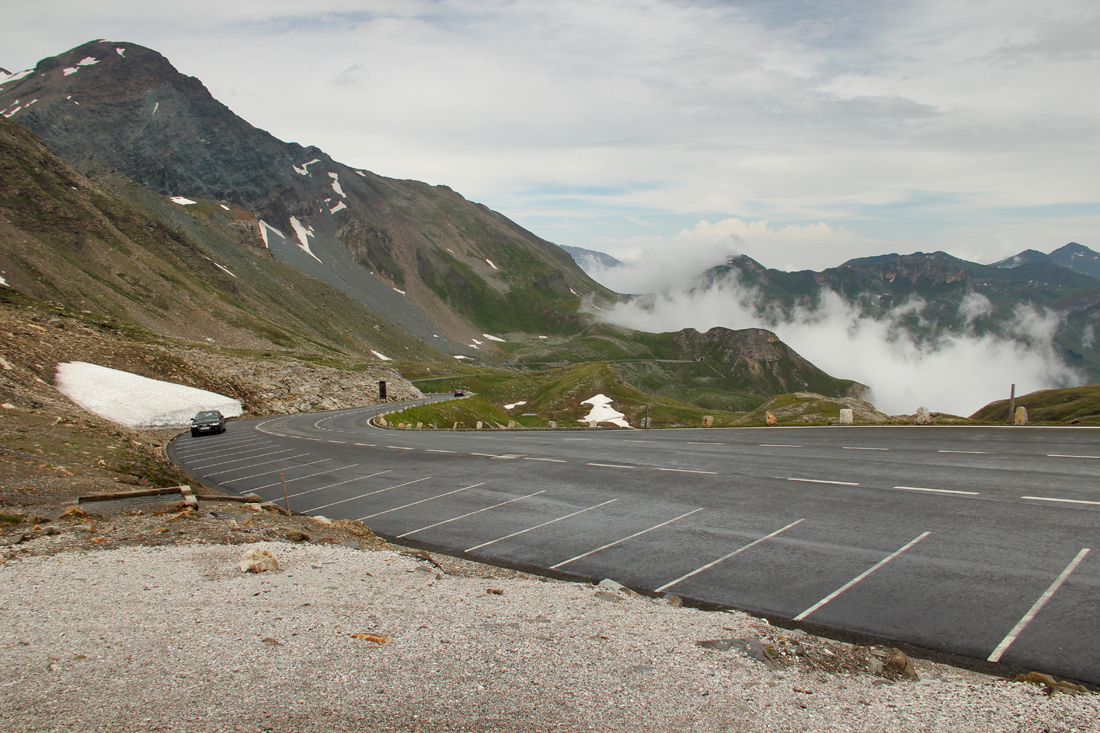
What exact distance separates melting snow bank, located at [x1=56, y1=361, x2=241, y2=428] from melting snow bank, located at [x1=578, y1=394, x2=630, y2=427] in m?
71.7

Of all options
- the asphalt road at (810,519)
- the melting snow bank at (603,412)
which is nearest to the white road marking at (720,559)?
the asphalt road at (810,519)

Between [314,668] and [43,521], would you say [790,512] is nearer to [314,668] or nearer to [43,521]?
[314,668]

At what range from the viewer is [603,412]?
12462 centimetres

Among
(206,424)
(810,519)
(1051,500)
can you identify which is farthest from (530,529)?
(206,424)

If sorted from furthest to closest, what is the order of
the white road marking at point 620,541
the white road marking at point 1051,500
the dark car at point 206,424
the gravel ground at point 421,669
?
the dark car at point 206,424 < the white road marking at point 1051,500 < the white road marking at point 620,541 < the gravel ground at point 421,669

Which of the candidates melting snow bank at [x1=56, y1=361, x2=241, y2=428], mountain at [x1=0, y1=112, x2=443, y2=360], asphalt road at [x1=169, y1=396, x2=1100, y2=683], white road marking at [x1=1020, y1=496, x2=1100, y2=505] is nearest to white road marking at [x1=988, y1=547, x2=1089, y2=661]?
asphalt road at [x1=169, y1=396, x2=1100, y2=683]

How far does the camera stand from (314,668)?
7.16 metres

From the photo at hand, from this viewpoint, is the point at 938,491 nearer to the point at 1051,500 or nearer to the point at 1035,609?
the point at 1051,500

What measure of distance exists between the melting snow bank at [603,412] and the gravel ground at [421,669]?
10763 cm

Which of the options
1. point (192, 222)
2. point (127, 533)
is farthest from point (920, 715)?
point (192, 222)

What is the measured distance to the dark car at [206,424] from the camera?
49438 millimetres

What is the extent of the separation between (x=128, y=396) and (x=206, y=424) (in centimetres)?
928

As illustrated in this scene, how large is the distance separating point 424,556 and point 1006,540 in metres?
11.9

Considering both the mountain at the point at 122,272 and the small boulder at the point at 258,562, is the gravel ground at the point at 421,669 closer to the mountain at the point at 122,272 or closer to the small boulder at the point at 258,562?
the small boulder at the point at 258,562
